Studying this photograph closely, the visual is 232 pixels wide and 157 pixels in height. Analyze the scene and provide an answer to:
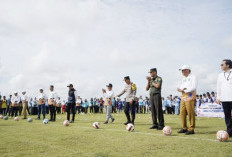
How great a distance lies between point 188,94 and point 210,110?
16.2 meters

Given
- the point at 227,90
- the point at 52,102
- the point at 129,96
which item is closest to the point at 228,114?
the point at 227,90

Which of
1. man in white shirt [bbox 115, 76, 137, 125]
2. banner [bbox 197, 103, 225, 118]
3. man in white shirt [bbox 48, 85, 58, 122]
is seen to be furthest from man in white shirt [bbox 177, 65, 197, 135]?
banner [bbox 197, 103, 225, 118]

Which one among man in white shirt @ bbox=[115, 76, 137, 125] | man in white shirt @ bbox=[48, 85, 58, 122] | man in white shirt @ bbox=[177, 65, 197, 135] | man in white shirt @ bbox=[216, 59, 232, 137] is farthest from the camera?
man in white shirt @ bbox=[48, 85, 58, 122]

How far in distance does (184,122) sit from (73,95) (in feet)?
25.7

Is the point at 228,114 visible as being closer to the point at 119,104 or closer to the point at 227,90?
the point at 227,90

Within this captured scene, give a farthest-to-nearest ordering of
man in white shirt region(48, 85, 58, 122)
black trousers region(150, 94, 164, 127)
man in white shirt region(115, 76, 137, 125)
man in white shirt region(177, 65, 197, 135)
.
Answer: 1. man in white shirt region(48, 85, 58, 122)
2. man in white shirt region(115, 76, 137, 125)
3. black trousers region(150, 94, 164, 127)
4. man in white shirt region(177, 65, 197, 135)

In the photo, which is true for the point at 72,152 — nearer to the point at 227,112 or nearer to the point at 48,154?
the point at 48,154

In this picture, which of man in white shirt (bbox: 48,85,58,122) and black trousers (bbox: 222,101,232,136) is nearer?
black trousers (bbox: 222,101,232,136)

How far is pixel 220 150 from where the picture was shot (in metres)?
4.81

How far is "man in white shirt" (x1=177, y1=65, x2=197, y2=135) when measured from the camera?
749 cm

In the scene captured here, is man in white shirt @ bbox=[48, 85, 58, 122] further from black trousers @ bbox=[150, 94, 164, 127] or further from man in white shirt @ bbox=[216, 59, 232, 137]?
man in white shirt @ bbox=[216, 59, 232, 137]

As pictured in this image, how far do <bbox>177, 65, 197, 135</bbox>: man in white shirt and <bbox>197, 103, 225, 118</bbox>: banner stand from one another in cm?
1524

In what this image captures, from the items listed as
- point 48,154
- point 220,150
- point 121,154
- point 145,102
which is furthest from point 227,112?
point 145,102

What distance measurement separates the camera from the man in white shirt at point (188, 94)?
7.49m
